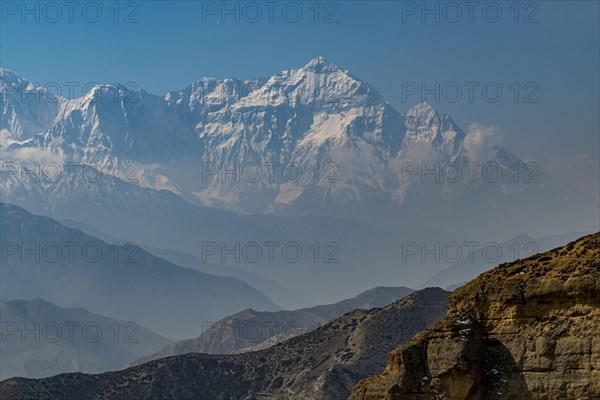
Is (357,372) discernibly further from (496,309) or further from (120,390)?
(496,309)

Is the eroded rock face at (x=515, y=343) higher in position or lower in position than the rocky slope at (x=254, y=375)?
lower

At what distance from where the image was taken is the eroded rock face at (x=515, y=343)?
148ft

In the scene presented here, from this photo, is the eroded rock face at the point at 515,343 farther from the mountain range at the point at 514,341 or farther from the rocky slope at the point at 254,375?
the rocky slope at the point at 254,375

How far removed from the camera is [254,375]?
179m

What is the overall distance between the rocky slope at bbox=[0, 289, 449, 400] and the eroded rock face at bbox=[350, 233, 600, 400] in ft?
389

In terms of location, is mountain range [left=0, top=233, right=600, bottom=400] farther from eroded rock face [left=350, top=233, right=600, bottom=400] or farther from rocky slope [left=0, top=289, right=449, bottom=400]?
rocky slope [left=0, top=289, right=449, bottom=400]

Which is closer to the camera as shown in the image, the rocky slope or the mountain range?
the mountain range

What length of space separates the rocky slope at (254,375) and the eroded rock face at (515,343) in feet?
389

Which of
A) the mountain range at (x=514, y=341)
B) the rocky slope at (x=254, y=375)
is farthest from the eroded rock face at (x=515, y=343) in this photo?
the rocky slope at (x=254, y=375)

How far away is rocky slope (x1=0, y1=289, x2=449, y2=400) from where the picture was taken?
170 meters

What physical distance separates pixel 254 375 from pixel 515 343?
135m

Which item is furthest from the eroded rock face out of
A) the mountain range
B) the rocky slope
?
the rocky slope

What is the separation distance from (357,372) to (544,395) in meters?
131

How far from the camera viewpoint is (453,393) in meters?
A: 47.6
